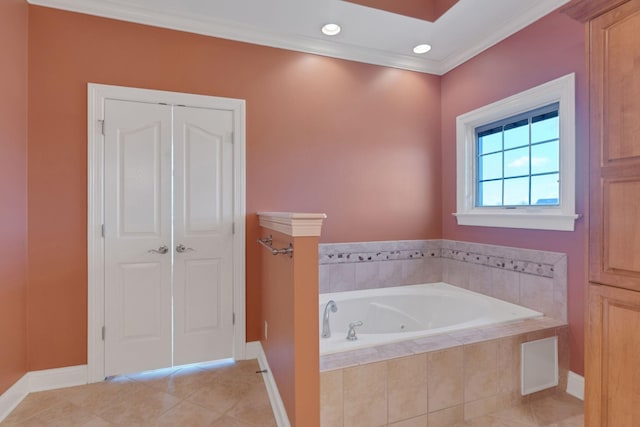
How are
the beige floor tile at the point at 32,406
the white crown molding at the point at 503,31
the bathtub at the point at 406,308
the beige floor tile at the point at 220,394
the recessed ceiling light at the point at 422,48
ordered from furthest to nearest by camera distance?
the recessed ceiling light at the point at 422,48 < the bathtub at the point at 406,308 < the white crown molding at the point at 503,31 < the beige floor tile at the point at 220,394 < the beige floor tile at the point at 32,406

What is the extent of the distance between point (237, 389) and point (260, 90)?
2290mm

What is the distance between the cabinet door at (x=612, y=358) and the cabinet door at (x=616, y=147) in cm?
8

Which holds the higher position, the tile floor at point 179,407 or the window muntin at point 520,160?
the window muntin at point 520,160

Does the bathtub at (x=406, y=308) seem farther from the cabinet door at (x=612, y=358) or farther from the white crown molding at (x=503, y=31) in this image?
the white crown molding at (x=503, y=31)

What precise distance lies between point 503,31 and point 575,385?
2.66 metres

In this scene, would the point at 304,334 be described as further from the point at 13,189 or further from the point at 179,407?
the point at 13,189

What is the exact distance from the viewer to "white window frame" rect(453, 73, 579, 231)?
204cm

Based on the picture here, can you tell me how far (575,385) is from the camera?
2.02m

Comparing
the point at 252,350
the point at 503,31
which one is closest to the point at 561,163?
the point at 503,31

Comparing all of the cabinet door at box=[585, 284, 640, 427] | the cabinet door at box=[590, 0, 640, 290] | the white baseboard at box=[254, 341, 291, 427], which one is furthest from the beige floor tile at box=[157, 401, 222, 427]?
the cabinet door at box=[590, 0, 640, 290]

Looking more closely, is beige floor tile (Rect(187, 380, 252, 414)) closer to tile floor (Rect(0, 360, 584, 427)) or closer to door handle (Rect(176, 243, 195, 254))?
tile floor (Rect(0, 360, 584, 427))

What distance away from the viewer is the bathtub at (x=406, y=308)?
2.55 m

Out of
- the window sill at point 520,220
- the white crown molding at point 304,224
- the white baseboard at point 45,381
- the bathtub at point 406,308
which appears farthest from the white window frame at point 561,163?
the white baseboard at point 45,381

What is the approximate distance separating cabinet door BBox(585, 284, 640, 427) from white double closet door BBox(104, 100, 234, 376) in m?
2.21
